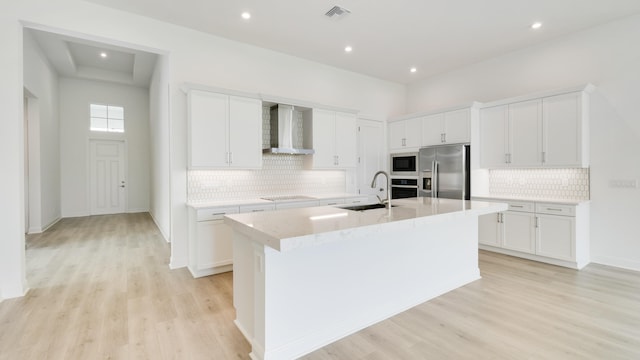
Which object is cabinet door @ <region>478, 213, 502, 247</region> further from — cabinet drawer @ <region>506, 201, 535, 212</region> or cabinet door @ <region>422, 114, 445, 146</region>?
cabinet door @ <region>422, 114, 445, 146</region>

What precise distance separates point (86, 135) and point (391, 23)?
874 centimetres

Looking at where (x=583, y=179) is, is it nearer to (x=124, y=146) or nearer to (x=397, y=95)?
(x=397, y=95)

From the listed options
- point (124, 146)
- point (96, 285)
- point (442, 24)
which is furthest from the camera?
point (124, 146)

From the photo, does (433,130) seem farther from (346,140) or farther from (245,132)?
(245,132)

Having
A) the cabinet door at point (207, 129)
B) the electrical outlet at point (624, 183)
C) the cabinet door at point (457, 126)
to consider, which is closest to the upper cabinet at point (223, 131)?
the cabinet door at point (207, 129)

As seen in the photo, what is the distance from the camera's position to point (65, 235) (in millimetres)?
5855

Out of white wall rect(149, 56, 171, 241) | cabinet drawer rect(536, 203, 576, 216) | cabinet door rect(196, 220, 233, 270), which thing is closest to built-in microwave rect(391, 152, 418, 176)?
cabinet drawer rect(536, 203, 576, 216)

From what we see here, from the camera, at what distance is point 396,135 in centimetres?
623

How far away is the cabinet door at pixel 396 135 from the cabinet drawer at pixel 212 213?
3.77m

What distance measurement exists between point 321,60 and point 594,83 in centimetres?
412

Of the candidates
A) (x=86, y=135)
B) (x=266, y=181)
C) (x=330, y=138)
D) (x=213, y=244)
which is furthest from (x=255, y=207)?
(x=86, y=135)

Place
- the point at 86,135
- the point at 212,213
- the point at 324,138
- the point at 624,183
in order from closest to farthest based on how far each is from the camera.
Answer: the point at 212,213 < the point at 624,183 < the point at 324,138 < the point at 86,135

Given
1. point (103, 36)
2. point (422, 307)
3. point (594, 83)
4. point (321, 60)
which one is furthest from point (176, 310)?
point (594, 83)

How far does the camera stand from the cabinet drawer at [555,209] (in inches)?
155
